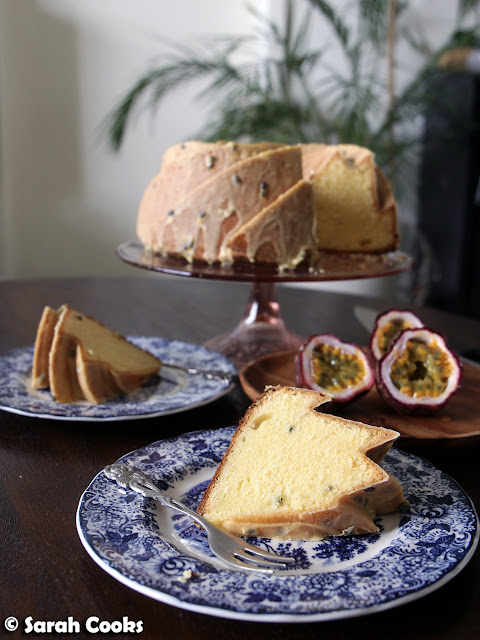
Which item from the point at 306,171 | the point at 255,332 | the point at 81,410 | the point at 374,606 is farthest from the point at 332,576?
the point at 306,171

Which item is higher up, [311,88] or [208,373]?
[311,88]

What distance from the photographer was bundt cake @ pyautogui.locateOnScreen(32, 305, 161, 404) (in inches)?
44.2

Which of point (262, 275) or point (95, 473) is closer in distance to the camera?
point (95, 473)

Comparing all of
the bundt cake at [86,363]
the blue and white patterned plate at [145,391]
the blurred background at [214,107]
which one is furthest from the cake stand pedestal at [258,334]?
the blurred background at [214,107]

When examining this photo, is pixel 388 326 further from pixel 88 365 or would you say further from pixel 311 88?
pixel 311 88

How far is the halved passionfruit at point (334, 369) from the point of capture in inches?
42.2

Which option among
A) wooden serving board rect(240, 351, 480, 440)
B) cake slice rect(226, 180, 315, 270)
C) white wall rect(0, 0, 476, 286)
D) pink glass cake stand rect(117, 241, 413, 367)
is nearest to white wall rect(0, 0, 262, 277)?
white wall rect(0, 0, 476, 286)

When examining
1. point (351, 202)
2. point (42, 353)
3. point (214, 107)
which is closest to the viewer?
point (42, 353)

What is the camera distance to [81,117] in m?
4.01

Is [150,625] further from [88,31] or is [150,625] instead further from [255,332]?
[88,31]

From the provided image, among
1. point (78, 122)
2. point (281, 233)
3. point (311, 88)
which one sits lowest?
point (281, 233)

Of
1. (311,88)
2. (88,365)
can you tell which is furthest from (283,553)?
(311,88)

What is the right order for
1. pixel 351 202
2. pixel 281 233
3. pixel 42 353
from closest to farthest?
1. pixel 42 353
2. pixel 281 233
3. pixel 351 202

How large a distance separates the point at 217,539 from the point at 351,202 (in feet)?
3.55
